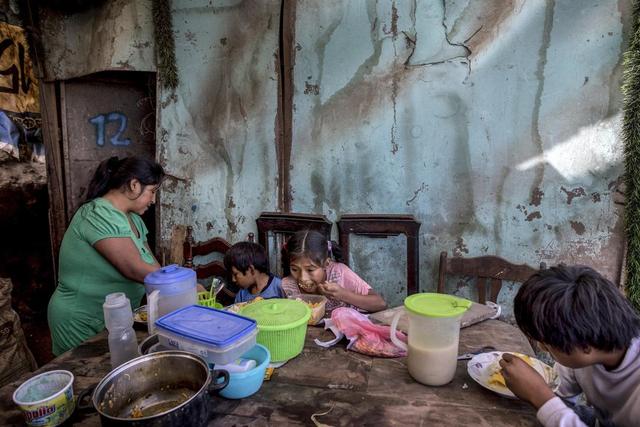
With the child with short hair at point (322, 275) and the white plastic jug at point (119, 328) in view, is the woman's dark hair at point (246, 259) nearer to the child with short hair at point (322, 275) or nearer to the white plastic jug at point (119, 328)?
the child with short hair at point (322, 275)

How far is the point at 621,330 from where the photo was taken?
120 centimetres

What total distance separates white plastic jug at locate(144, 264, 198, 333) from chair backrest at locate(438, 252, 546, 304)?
1918 mm

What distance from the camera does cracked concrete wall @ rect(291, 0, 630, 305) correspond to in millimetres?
2664

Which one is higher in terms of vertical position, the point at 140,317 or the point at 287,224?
the point at 287,224

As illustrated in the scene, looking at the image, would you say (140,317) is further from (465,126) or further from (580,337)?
(465,126)

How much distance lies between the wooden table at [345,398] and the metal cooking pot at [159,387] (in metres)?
0.14


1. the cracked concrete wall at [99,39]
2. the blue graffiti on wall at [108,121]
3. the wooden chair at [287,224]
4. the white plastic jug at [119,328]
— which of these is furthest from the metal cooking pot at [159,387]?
the blue graffiti on wall at [108,121]

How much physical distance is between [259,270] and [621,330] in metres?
2.02

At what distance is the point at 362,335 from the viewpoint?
5.89ft

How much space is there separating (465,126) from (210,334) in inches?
92.6

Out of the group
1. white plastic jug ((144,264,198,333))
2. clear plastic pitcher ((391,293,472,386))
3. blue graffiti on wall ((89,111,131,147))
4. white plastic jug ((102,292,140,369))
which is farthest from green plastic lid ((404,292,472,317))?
blue graffiti on wall ((89,111,131,147))

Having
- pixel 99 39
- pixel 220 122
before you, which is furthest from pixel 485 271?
pixel 99 39

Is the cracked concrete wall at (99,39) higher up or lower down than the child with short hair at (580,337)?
higher up

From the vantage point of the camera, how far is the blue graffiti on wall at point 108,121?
4.09 m
